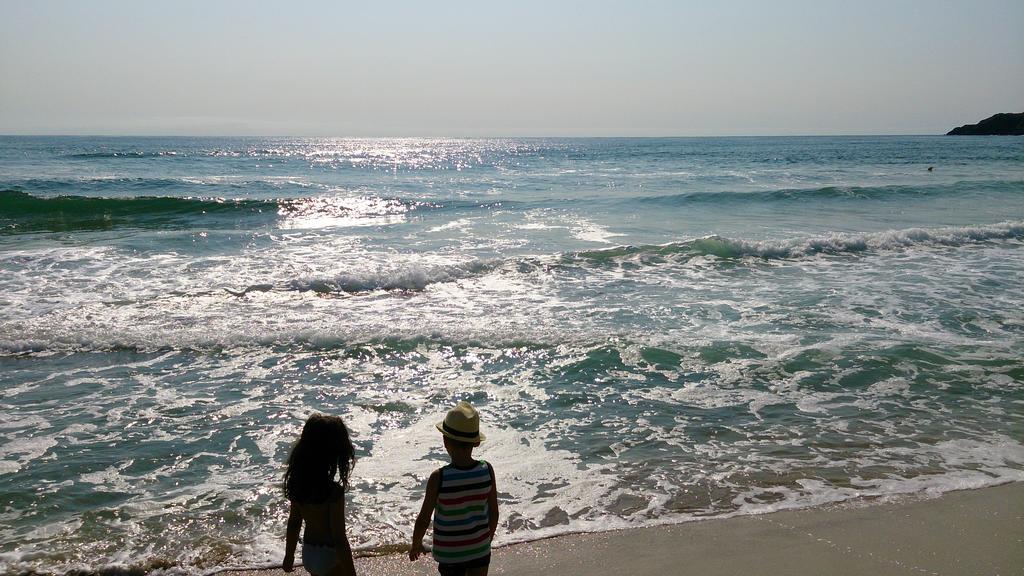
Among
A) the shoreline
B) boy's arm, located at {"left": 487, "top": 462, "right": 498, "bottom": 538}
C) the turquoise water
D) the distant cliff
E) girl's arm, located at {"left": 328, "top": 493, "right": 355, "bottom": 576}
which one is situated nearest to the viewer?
girl's arm, located at {"left": 328, "top": 493, "right": 355, "bottom": 576}

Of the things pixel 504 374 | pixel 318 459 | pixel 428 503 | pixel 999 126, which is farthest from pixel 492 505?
pixel 999 126

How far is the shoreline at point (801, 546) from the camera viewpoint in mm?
4211

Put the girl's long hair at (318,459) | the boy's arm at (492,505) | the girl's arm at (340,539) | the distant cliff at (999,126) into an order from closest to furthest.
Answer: the girl's long hair at (318,459) → the girl's arm at (340,539) → the boy's arm at (492,505) → the distant cliff at (999,126)

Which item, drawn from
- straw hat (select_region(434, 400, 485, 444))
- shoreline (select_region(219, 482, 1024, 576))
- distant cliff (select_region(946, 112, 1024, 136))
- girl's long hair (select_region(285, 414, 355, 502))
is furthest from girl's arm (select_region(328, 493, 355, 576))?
distant cliff (select_region(946, 112, 1024, 136))

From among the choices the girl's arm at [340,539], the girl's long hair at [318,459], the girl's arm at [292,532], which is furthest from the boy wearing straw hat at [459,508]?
the girl's arm at [292,532]

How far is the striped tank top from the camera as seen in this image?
10.5ft

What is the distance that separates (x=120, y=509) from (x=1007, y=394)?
830 cm

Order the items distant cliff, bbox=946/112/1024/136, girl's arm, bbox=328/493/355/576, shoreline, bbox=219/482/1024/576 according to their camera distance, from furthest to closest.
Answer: distant cliff, bbox=946/112/1024/136
shoreline, bbox=219/482/1024/576
girl's arm, bbox=328/493/355/576

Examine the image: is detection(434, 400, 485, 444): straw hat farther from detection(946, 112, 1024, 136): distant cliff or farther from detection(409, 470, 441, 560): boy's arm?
detection(946, 112, 1024, 136): distant cliff

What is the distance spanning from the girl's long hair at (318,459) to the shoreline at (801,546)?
54.8 inches

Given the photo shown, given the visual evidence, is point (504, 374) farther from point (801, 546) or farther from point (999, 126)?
point (999, 126)

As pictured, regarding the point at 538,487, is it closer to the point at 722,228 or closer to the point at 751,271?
the point at 751,271

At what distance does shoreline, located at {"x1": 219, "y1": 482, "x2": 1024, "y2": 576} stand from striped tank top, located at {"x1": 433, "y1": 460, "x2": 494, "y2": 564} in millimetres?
1080

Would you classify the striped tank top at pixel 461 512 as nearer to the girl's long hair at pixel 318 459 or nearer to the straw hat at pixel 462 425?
the straw hat at pixel 462 425
